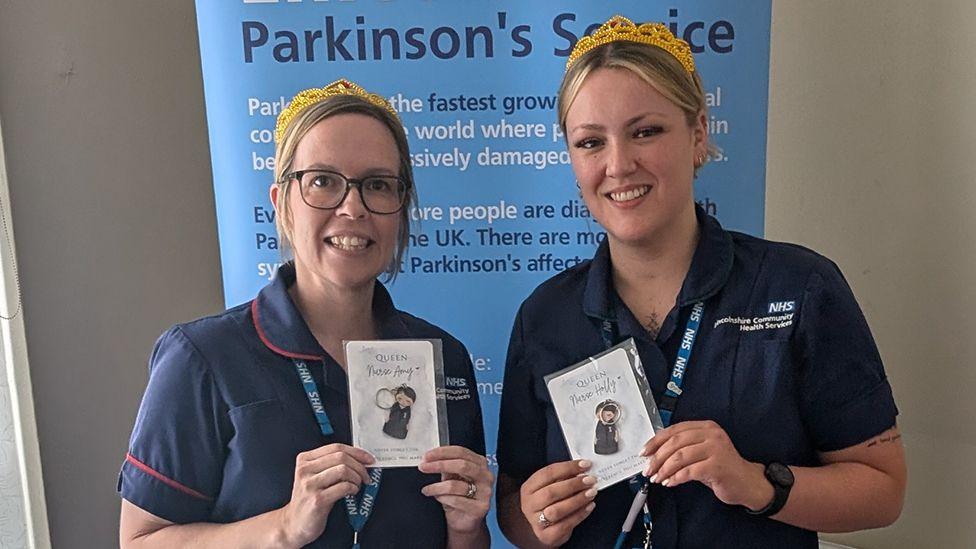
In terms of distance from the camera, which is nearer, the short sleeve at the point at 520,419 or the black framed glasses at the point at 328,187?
the black framed glasses at the point at 328,187

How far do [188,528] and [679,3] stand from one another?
6.59 ft

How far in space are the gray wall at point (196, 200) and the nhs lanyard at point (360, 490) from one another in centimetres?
176

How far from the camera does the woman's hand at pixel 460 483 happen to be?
1.84 meters

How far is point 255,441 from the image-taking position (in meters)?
1.82

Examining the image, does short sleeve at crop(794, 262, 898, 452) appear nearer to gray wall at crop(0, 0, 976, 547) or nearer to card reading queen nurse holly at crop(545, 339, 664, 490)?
card reading queen nurse holly at crop(545, 339, 664, 490)

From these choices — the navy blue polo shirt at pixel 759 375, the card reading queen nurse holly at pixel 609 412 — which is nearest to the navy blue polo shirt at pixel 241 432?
the card reading queen nurse holly at pixel 609 412

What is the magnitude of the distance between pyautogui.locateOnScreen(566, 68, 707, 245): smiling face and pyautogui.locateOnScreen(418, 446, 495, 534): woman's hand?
0.62 meters

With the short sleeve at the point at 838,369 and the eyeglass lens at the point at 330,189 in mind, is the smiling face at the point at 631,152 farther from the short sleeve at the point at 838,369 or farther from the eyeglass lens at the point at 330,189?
the eyeglass lens at the point at 330,189

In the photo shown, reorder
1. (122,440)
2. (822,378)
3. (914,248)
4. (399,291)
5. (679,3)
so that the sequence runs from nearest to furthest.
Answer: (822,378) → (679,3) → (399,291) → (914,248) → (122,440)

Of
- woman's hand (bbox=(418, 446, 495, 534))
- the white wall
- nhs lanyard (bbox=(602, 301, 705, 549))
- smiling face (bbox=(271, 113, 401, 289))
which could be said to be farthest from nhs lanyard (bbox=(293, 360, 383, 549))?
the white wall

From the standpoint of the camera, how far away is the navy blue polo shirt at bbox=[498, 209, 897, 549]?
181 centimetres

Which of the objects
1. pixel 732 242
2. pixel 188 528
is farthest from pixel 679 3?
pixel 188 528

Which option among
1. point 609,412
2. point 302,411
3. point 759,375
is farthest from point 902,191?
point 302,411

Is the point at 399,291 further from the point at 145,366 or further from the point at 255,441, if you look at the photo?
the point at 145,366
